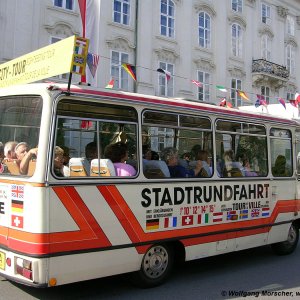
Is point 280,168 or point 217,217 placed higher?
point 280,168

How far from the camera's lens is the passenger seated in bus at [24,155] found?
4.89 meters

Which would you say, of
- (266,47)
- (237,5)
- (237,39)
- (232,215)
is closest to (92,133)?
(232,215)

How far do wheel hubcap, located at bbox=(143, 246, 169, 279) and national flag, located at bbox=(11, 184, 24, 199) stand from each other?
72.6 inches

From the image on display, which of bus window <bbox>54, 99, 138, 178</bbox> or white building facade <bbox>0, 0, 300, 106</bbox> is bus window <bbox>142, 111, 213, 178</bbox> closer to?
bus window <bbox>54, 99, 138, 178</bbox>

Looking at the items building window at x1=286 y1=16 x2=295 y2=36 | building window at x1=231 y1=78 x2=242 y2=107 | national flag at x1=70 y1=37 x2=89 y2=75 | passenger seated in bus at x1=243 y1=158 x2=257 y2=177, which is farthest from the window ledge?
building window at x1=286 y1=16 x2=295 y2=36

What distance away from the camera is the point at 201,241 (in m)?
6.34

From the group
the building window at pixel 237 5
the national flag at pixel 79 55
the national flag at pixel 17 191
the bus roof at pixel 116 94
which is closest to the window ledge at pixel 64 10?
the building window at pixel 237 5

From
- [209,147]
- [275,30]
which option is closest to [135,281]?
[209,147]

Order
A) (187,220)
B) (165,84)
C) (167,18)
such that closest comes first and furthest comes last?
(187,220) < (165,84) < (167,18)

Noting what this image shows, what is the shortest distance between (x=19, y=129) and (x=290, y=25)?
33.4 metres

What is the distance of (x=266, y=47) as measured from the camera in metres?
31.7

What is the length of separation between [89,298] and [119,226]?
96 cm

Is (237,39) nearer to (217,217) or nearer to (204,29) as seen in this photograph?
(204,29)

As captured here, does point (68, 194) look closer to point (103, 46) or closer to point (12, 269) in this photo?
point (12, 269)
